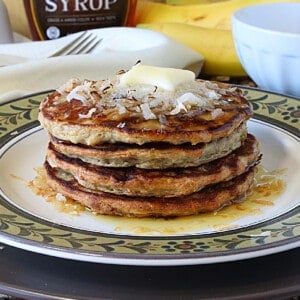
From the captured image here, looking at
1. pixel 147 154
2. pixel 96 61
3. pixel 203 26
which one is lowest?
pixel 203 26

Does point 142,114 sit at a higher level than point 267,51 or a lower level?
higher

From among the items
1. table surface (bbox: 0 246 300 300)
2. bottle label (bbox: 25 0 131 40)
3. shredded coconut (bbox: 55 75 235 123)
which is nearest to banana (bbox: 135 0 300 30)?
bottle label (bbox: 25 0 131 40)

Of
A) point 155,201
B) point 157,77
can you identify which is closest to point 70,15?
point 157,77

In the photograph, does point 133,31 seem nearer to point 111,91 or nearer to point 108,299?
point 111,91

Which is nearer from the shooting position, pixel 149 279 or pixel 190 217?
pixel 149 279

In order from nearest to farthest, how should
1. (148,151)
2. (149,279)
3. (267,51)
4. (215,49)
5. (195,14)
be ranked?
(149,279) → (148,151) → (267,51) → (215,49) → (195,14)

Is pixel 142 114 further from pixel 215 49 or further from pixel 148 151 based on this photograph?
pixel 215 49

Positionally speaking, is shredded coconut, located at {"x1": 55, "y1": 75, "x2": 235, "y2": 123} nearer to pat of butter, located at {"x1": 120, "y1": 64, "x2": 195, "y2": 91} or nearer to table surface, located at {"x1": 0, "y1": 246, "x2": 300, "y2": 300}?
pat of butter, located at {"x1": 120, "y1": 64, "x2": 195, "y2": 91}

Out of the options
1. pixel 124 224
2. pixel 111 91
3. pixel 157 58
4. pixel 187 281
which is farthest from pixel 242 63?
pixel 187 281
